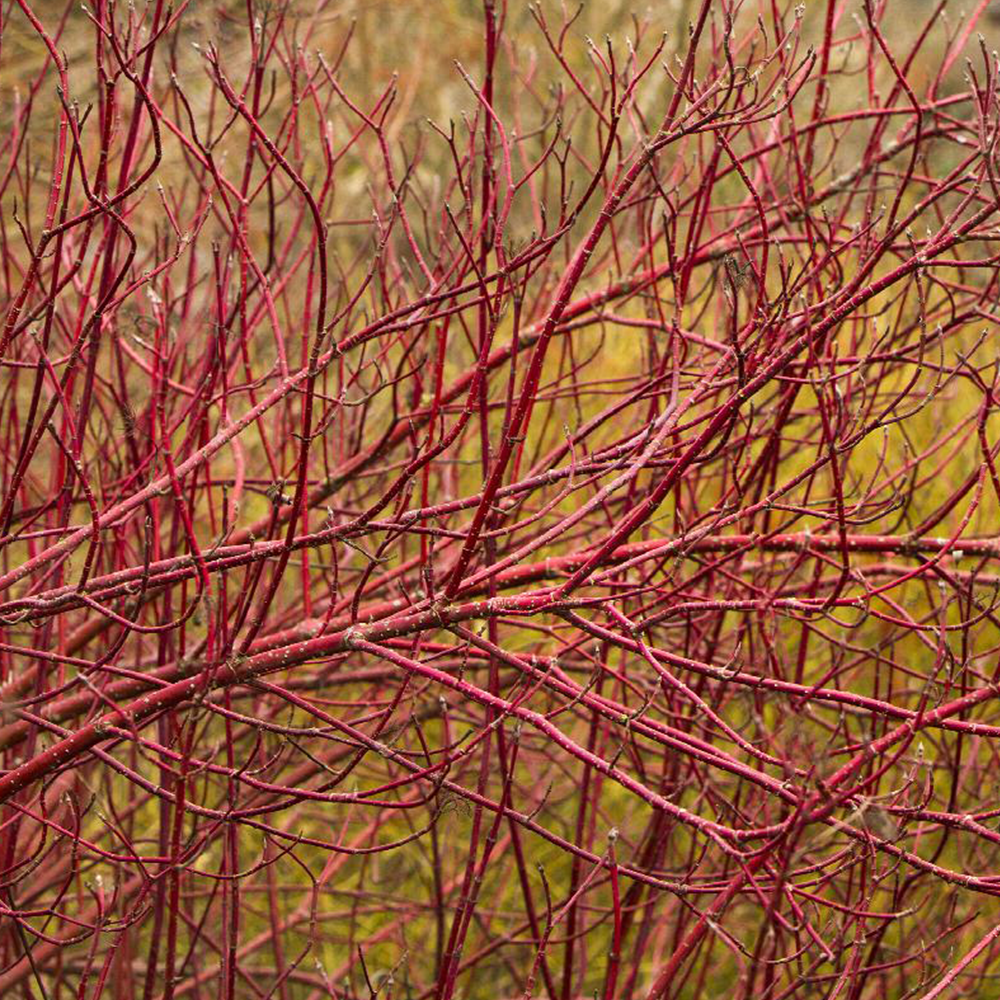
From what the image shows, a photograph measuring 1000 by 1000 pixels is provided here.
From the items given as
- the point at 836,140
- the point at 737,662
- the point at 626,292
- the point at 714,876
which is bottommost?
the point at 714,876

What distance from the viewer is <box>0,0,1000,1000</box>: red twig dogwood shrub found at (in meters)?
1.64

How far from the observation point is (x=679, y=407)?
67.9 inches

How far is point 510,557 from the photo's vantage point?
170 cm

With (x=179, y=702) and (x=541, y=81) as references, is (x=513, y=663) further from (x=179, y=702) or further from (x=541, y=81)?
(x=541, y=81)

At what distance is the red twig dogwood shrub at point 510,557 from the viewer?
164cm

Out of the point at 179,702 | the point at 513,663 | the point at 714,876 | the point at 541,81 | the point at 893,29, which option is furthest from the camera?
the point at 541,81

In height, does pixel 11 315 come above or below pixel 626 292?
below

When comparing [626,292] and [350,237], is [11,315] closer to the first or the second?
[626,292]

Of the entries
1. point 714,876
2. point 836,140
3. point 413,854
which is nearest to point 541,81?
point 413,854

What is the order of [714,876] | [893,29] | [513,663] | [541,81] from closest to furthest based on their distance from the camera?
1. [513,663]
2. [714,876]
3. [893,29]
4. [541,81]

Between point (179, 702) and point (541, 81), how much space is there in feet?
25.5

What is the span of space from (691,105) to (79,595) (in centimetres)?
97

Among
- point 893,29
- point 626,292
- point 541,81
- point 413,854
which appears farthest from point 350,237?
point 626,292

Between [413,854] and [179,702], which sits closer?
[179,702]
